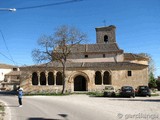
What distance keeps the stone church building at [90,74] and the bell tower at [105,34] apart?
27.8 feet

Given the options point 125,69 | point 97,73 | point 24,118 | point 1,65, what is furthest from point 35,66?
point 1,65

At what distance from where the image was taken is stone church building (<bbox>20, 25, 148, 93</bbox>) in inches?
1859

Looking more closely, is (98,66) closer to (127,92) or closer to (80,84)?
(80,84)

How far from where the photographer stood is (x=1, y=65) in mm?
96875

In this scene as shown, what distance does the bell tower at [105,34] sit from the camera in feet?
205

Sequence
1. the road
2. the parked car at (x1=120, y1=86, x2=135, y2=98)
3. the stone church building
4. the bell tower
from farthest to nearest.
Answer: the bell tower → the stone church building → the parked car at (x1=120, y1=86, x2=135, y2=98) → the road

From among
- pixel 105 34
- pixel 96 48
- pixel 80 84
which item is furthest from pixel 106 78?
pixel 105 34

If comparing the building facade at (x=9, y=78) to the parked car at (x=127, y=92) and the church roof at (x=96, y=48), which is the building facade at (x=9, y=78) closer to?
the church roof at (x=96, y=48)

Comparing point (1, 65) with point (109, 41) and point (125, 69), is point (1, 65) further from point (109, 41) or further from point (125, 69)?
point (125, 69)

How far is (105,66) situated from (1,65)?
60.2 meters

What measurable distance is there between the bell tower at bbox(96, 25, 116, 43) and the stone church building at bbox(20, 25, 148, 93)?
27.8 ft

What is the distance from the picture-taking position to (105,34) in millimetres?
62656

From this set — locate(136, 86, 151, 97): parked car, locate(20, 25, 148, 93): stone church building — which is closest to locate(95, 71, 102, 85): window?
locate(20, 25, 148, 93): stone church building

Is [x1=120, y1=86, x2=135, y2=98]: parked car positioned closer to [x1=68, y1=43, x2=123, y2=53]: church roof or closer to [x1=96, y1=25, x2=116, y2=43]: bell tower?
[x1=68, y1=43, x2=123, y2=53]: church roof
